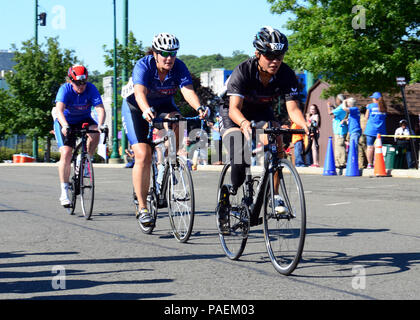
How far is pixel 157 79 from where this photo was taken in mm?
7215

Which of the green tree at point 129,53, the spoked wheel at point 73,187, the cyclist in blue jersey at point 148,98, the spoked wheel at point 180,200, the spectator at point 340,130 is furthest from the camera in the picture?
the green tree at point 129,53

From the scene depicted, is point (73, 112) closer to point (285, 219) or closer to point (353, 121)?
point (285, 219)

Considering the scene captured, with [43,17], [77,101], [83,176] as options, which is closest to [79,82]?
[77,101]

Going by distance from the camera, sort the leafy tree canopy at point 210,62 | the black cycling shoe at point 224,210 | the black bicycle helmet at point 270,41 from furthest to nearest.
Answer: the leafy tree canopy at point 210,62 → the black cycling shoe at point 224,210 → the black bicycle helmet at point 270,41

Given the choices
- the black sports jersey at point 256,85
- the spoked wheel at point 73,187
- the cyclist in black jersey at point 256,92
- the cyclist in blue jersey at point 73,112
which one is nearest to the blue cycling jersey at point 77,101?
the cyclist in blue jersey at point 73,112

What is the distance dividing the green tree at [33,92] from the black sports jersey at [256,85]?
3300cm

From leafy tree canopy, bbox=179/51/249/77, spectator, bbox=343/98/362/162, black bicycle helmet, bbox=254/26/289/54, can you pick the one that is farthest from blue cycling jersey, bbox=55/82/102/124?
leafy tree canopy, bbox=179/51/249/77

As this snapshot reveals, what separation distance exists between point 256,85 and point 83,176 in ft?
13.1

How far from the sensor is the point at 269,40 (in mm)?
5543

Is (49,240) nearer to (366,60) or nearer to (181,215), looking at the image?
(181,215)

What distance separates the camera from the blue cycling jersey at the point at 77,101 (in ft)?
30.4

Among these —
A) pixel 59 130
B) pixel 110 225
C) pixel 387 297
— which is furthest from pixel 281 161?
pixel 59 130

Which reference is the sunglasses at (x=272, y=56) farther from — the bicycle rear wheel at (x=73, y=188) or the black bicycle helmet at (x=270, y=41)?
the bicycle rear wheel at (x=73, y=188)

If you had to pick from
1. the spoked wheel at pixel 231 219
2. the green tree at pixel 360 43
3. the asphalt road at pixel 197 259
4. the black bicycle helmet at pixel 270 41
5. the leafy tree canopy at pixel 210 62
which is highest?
the leafy tree canopy at pixel 210 62
